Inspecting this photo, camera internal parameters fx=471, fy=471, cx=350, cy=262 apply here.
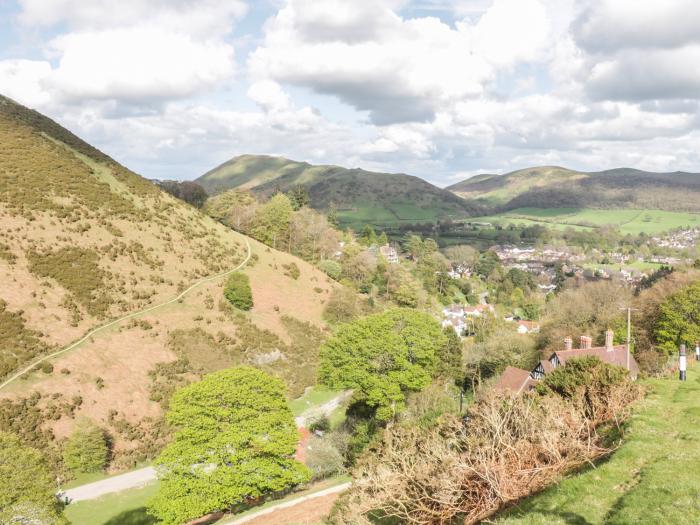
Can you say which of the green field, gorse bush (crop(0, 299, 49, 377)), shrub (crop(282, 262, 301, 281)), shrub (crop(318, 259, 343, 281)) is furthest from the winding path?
shrub (crop(318, 259, 343, 281))

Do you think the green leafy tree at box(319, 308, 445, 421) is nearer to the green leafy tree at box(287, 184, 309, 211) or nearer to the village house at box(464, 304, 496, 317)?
the village house at box(464, 304, 496, 317)

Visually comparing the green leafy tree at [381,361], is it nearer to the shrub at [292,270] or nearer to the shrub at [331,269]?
the shrub at [292,270]

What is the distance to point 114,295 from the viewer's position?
48.1m

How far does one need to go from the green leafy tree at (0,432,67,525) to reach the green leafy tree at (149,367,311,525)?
4744 millimetres

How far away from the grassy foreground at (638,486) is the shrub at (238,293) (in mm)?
47211

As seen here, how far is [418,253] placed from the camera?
435 feet

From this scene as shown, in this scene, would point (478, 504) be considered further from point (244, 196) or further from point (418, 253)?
point (418, 253)

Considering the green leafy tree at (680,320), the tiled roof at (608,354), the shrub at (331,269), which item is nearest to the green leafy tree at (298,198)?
the shrub at (331,269)

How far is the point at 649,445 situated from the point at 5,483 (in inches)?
949

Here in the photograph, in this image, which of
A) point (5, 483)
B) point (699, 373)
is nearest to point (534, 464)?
point (699, 373)

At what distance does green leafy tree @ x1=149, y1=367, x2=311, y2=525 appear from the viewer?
917 inches

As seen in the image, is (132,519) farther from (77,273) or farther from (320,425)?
(77,273)

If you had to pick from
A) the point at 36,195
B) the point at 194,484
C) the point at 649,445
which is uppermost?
the point at 36,195

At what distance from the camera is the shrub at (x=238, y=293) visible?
55219 mm
